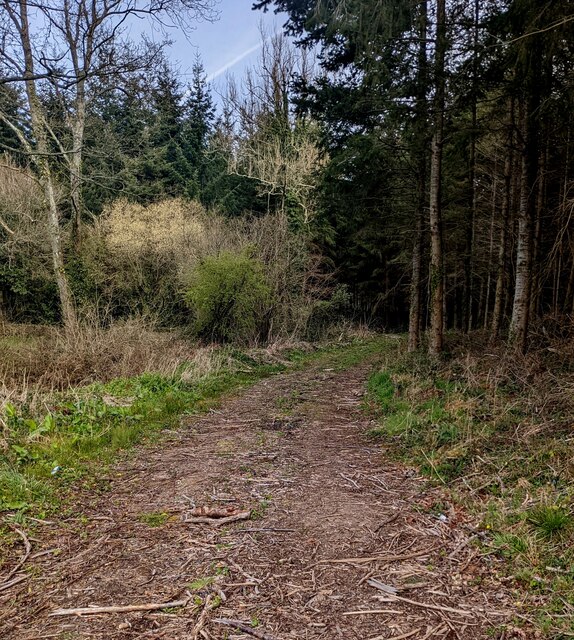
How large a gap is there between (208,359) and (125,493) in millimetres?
6106

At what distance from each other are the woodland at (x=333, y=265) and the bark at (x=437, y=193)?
5cm

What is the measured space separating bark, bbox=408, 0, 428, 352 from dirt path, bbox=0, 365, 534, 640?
6.47 meters

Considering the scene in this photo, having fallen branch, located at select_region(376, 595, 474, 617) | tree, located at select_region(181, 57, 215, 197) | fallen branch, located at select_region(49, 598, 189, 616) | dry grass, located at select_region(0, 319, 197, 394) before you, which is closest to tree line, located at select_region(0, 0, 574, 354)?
dry grass, located at select_region(0, 319, 197, 394)

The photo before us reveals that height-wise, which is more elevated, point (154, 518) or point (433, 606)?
point (433, 606)

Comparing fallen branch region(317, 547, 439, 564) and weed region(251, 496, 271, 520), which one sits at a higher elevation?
fallen branch region(317, 547, 439, 564)

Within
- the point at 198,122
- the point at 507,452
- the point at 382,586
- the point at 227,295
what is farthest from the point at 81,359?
the point at 198,122

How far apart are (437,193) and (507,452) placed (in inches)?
214

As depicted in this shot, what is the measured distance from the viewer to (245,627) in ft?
7.09

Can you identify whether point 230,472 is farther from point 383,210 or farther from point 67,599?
point 383,210

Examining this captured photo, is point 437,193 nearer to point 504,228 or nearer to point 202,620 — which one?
point 504,228

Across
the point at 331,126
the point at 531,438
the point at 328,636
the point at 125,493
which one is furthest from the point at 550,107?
the point at 125,493

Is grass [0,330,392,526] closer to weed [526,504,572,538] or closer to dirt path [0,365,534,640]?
dirt path [0,365,534,640]

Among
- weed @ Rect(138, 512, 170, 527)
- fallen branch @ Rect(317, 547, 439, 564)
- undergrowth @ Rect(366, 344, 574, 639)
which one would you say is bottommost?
weed @ Rect(138, 512, 170, 527)

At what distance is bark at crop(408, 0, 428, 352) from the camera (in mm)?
7668
